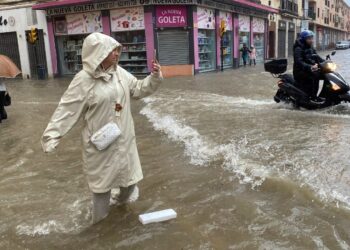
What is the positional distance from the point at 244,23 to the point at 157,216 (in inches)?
1015

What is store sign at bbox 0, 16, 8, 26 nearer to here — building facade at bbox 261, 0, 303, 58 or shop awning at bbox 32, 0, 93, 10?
shop awning at bbox 32, 0, 93, 10

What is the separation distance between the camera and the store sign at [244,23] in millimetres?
27459

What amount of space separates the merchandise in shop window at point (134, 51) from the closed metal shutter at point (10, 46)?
7131 mm

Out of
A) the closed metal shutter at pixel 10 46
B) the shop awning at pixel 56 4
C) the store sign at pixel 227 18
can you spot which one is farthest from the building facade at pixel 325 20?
the closed metal shutter at pixel 10 46

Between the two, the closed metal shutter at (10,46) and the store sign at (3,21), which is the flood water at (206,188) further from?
the store sign at (3,21)

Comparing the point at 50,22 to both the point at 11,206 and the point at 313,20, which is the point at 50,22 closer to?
the point at 11,206

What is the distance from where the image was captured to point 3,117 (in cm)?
1004

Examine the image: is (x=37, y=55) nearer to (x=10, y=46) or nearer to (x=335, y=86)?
(x=10, y=46)

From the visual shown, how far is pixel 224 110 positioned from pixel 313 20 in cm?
4767

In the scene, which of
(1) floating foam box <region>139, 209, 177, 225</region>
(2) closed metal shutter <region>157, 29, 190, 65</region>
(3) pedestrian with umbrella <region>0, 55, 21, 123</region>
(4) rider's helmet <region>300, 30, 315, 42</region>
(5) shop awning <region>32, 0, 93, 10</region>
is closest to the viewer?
(1) floating foam box <region>139, 209, 177, 225</region>

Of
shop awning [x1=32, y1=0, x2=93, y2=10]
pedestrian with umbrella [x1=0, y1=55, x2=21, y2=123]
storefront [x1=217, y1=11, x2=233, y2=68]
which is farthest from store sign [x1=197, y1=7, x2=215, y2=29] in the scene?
pedestrian with umbrella [x1=0, y1=55, x2=21, y2=123]

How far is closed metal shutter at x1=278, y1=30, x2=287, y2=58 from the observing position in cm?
3728

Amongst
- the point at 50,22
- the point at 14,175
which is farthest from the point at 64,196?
the point at 50,22

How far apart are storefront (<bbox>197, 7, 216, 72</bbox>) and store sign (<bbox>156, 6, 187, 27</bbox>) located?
49.5 inches
